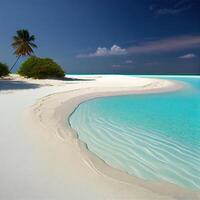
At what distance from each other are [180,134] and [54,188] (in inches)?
173

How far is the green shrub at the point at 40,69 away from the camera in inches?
1130

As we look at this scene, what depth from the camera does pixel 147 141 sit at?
555 centimetres

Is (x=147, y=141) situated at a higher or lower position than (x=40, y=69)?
lower

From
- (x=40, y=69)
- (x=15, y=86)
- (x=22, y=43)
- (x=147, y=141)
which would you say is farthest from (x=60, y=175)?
(x=22, y=43)

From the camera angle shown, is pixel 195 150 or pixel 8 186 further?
pixel 195 150

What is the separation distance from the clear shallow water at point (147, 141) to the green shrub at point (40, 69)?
21.1 meters

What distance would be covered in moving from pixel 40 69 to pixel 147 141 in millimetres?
25227

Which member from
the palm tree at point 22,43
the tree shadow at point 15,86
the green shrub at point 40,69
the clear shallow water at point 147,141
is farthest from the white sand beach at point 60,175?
the palm tree at point 22,43

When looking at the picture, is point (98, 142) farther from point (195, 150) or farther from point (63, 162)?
point (195, 150)

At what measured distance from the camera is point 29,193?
9.39 ft

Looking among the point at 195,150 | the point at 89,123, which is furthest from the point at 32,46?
the point at 195,150

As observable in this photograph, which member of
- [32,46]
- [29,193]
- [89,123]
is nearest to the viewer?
[29,193]

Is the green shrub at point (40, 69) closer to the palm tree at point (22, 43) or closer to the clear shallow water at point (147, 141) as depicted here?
the palm tree at point (22, 43)

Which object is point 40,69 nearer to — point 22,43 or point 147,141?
point 22,43
